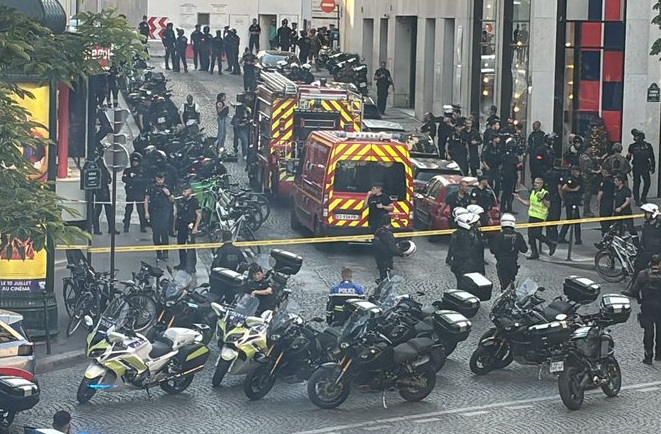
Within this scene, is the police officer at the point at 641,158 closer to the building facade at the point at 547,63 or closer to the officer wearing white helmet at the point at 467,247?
the building facade at the point at 547,63

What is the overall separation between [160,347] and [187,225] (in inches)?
355

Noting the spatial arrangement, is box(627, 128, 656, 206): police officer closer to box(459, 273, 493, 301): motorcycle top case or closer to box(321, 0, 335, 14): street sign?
box(459, 273, 493, 301): motorcycle top case

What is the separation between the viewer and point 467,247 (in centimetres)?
2334

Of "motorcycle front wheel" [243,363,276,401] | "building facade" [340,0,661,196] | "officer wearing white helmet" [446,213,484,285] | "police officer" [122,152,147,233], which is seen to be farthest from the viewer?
"building facade" [340,0,661,196]

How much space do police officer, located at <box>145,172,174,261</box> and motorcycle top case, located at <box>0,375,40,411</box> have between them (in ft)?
37.0

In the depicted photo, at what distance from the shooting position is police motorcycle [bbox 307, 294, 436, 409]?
56.1 feet

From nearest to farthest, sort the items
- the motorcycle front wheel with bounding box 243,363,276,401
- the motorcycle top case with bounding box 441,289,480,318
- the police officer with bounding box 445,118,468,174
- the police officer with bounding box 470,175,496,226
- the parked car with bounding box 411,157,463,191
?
the motorcycle front wheel with bounding box 243,363,276,401 → the motorcycle top case with bounding box 441,289,480,318 → the police officer with bounding box 470,175,496,226 → the parked car with bounding box 411,157,463,191 → the police officer with bounding box 445,118,468,174

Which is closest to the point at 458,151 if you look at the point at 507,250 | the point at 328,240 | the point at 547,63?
the point at 547,63

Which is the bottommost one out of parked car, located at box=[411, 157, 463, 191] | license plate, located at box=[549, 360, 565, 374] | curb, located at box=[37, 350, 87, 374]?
curb, located at box=[37, 350, 87, 374]

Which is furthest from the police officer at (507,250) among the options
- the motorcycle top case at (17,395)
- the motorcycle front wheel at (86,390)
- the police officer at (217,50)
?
the police officer at (217,50)

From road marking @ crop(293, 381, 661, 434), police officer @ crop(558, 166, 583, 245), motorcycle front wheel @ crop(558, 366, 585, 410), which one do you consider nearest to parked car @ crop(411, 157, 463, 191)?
police officer @ crop(558, 166, 583, 245)

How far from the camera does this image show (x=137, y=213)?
3134 cm

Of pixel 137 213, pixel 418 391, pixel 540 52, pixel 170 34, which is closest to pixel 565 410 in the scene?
pixel 418 391

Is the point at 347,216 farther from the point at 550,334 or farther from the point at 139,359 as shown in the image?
the point at 139,359
